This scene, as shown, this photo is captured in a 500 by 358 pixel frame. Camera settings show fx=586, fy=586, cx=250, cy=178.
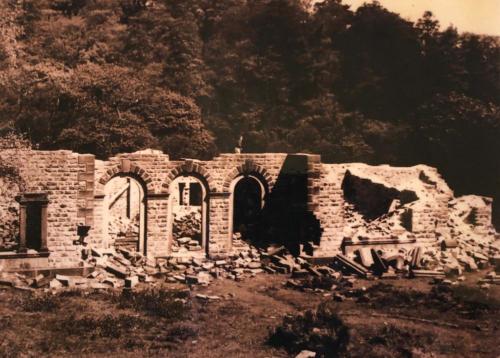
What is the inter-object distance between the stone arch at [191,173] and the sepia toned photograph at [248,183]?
67mm

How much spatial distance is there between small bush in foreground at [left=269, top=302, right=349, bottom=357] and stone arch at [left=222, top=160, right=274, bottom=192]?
8.05m

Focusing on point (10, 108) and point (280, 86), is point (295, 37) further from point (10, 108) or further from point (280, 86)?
point (10, 108)

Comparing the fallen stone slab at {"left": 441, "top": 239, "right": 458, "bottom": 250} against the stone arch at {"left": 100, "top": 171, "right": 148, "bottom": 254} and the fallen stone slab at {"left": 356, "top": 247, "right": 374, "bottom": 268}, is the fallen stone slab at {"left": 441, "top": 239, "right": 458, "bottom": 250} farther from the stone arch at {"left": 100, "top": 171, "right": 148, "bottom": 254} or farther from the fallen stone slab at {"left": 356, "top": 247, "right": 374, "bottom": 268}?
the stone arch at {"left": 100, "top": 171, "right": 148, "bottom": 254}

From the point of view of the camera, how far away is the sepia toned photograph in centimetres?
1319

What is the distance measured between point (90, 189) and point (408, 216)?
35.9ft

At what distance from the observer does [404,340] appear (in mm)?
12023

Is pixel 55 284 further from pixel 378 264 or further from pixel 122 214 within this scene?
pixel 122 214

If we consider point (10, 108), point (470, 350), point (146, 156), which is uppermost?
point (10, 108)

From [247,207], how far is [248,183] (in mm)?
995

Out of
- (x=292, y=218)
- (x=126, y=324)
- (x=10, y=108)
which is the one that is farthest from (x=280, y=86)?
(x=126, y=324)

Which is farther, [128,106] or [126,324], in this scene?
[128,106]

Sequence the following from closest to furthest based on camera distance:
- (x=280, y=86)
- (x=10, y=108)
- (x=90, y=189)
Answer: (x=90, y=189) < (x=10, y=108) < (x=280, y=86)

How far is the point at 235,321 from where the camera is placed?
44.5ft

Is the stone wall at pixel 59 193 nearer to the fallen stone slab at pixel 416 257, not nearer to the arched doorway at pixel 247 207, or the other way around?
the arched doorway at pixel 247 207
